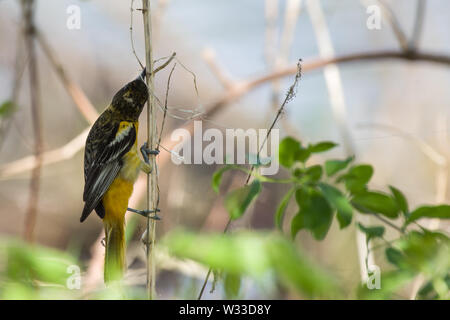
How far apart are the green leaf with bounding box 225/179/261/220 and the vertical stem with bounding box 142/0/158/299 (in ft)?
0.57

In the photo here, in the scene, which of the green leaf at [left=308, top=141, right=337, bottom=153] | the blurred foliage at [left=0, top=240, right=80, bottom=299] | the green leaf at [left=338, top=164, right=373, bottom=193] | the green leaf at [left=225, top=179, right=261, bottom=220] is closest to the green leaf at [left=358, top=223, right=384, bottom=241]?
the green leaf at [left=338, top=164, right=373, bottom=193]

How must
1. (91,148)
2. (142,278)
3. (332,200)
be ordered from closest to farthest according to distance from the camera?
1. (332,200)
2. (91,148)
3. (142,278)

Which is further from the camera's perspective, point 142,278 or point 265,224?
point 265,224

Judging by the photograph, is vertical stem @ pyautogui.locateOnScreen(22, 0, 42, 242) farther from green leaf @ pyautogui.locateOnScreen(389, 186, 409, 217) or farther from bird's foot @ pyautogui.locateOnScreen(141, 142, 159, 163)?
green leaf @ pyautogui.locateOnScreen(389, 186, 409, 217)

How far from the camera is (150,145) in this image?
1161mm

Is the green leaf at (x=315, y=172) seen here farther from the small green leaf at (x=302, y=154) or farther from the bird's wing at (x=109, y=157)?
the bird's wing at (x=109, y=157)

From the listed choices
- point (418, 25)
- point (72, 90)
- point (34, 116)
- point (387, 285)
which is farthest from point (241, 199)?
point (418, 25)

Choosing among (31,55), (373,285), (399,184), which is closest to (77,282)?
(373,285)

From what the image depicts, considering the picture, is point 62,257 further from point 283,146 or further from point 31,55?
point 31,55

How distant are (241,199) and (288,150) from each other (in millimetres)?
235

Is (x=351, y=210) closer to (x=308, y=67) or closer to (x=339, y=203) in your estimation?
(x=339, y=203)
